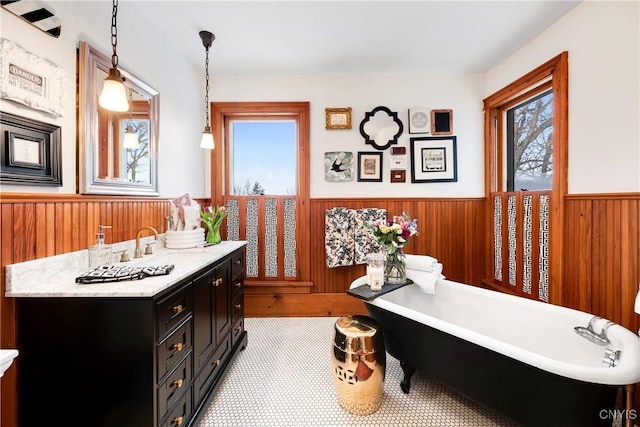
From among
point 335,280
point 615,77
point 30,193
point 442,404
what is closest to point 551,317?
point 442,404

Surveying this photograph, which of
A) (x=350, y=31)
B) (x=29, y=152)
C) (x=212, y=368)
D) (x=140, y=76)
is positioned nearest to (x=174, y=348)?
(x=212, y=368)

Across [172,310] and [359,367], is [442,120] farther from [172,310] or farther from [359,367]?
[172,310]

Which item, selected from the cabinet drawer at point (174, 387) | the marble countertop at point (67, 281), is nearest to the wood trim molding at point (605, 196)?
the marble countertop at point (67, 281)

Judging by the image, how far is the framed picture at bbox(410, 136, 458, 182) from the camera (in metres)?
2.88

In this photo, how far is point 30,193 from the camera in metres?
1.15

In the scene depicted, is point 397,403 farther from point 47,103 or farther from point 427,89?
point 427,89

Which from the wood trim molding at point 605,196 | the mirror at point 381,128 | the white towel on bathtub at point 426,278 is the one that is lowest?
the white towel on bathtub at point 426,278

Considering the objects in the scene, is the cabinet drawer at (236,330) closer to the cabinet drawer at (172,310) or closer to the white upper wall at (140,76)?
the cabinet drawer at (172,310)

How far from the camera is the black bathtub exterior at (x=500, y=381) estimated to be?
3.51 ft

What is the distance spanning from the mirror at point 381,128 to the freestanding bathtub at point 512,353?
1577mm

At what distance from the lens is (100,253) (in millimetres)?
1398

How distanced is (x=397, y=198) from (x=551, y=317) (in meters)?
1.62

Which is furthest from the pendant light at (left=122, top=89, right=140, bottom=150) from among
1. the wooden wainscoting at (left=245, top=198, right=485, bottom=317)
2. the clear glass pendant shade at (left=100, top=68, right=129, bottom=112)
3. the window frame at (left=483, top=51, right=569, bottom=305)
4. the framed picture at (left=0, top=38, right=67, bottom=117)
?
the window frame at (left=483, top=51, right=569, bottom=305)

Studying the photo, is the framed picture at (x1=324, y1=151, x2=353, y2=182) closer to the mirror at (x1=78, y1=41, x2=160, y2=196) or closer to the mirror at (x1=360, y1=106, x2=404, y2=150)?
the mirror at (x1=360, y1=106, x2=404, y2=150)
